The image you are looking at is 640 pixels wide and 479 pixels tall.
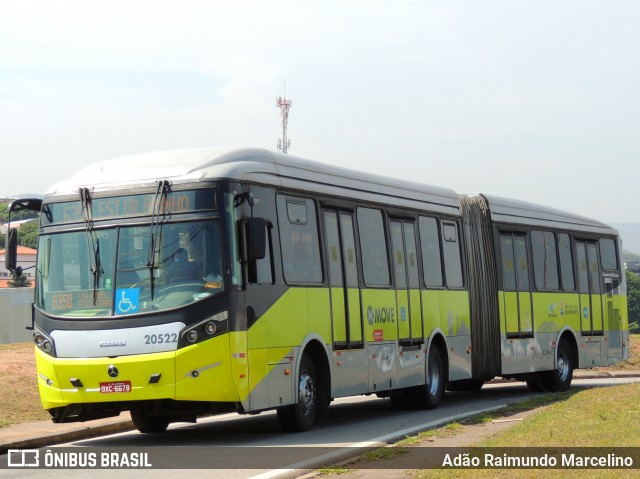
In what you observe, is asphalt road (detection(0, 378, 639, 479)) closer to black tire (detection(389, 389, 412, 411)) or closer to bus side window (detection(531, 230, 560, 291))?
black tire (detection(389, 389, 412, 411))

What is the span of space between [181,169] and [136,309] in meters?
1.77

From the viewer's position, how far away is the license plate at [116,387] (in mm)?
14359

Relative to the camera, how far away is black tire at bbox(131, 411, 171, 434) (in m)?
16.7

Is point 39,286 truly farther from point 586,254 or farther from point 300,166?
point 586,254

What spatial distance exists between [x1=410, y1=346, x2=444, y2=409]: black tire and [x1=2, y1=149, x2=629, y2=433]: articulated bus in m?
0.04

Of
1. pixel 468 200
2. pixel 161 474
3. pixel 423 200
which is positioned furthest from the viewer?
pixel 468 200

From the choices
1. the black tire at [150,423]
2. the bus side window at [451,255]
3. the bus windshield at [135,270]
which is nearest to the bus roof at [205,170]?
the bus windshield at [135,270]

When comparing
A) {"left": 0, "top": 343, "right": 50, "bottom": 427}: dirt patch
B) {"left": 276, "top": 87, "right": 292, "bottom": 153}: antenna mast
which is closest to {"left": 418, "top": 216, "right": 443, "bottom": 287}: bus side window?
{"left": 0, "top": 343, "right": 50, "bottom": 427}: dirt patch

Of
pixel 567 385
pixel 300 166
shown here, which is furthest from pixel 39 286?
pixel 567 385

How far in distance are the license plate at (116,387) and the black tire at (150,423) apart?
2146 mm

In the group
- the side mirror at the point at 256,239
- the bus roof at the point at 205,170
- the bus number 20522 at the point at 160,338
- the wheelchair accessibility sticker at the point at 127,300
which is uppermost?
the bus roof at the point at 205,170

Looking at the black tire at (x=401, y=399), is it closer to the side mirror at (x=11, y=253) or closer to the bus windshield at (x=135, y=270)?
the bus windshield at (x=135, y=270)

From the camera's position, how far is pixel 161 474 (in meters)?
12.1

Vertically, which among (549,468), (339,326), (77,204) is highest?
(77,204)
